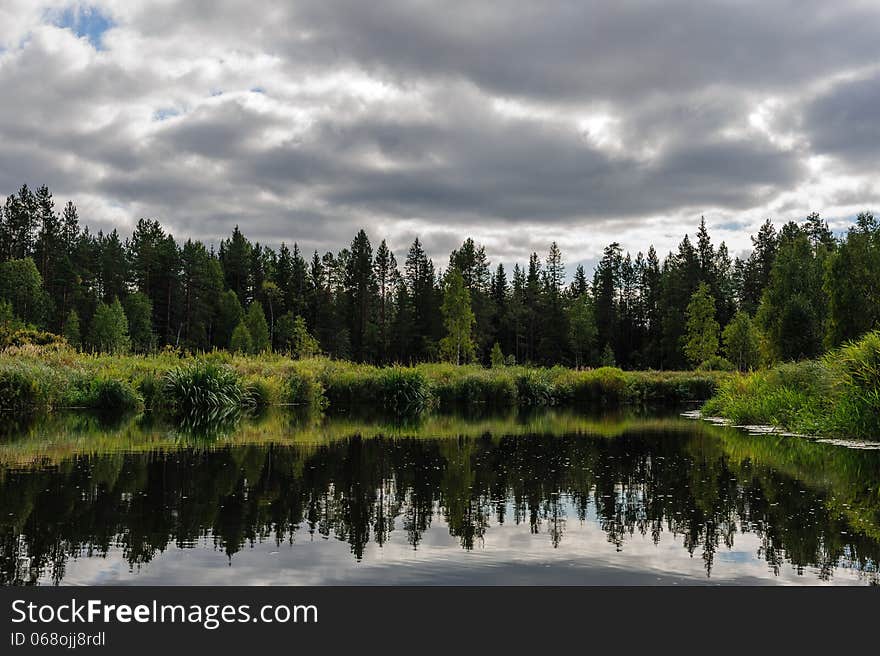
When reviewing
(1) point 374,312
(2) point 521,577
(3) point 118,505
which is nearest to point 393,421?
(3) point 118,505

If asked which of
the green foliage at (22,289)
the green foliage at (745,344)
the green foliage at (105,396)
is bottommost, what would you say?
the green foliage at (105,396)

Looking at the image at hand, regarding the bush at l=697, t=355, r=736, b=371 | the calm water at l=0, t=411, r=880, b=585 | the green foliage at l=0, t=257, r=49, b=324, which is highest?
the green foliage at l=0, t=257, r=49, b=324

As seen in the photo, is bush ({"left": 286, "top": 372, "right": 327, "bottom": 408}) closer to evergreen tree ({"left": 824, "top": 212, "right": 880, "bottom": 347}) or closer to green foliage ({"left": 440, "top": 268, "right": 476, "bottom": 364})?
evergreen tree ({"left": 824, "top": 212, "right": 880, "bottom": 347})

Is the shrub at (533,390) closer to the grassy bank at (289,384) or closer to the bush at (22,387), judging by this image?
the grassy bank at (289,384)

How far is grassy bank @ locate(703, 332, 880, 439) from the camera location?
512 inches

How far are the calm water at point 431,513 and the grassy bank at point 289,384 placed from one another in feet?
25.8

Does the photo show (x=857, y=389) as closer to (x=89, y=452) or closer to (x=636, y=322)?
(x=89, y=452)

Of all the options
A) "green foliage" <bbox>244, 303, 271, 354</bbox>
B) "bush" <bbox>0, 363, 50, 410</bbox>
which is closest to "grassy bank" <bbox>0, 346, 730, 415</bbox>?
"bush" <bbox>0, 363, 50, 410</bbox>

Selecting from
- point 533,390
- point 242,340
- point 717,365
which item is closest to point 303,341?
point 242,340

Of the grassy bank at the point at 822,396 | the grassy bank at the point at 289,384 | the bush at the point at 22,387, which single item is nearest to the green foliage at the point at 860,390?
the grassy bank at the point at 822,396

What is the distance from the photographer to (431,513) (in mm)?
7164

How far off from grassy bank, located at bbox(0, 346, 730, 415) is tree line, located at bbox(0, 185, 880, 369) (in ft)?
68.7

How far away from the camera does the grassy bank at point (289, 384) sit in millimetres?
20969

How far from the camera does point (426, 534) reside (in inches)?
246
